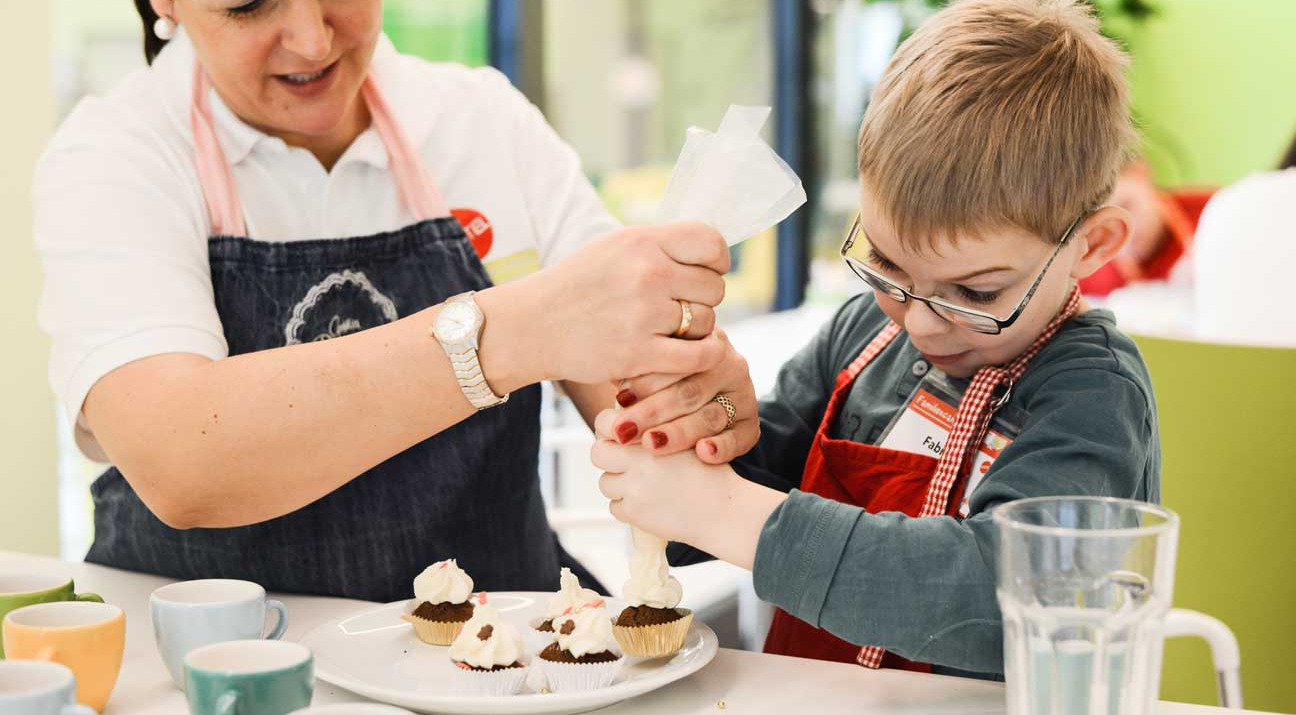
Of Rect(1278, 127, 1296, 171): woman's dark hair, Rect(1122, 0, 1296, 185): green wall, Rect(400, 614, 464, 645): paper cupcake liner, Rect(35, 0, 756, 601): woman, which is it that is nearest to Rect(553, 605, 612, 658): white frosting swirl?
Rect(400, 614, 464, 645): paper cupcake liner

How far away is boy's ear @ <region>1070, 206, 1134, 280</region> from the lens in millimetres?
1199

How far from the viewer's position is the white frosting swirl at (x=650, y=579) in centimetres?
112

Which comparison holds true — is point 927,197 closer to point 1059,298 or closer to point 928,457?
point 1059,298

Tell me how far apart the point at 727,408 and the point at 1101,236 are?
1.34 feet

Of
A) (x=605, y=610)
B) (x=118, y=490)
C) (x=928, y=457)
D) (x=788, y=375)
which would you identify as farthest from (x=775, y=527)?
(x=118, y=490)

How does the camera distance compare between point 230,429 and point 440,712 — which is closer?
point 440,712

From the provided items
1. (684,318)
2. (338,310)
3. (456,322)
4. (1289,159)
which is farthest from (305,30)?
(1289,159)

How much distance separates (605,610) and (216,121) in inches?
31.2

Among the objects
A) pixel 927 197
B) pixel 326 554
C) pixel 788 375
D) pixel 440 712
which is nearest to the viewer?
pixel 440 712

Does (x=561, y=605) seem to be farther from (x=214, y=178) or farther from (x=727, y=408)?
(x=214, y=178)

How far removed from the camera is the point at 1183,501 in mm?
1696

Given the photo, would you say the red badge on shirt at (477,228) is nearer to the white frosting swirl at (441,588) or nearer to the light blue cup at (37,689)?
the white frosting swirl at (441,588)

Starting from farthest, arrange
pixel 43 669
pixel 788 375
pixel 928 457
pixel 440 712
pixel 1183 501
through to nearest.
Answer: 1. pixel 1183 501
2. pixel 788 375
3. pixel 928 457
4. pixel 440 712
5. pixel 43 669

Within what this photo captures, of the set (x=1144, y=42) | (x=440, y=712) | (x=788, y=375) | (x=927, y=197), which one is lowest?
(x=440, y=712)
